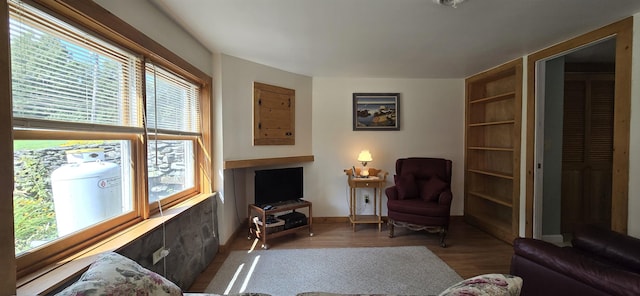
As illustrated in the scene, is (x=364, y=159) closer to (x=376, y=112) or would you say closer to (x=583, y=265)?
(x=376, y=112)

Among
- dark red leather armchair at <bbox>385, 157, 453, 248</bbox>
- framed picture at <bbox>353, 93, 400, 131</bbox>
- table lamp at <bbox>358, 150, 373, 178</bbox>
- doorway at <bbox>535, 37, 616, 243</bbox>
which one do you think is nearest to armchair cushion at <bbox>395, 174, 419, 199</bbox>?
dark red leather armchair at <bbox>385, 157, 453, 248</bbox>

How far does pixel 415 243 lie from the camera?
320cm

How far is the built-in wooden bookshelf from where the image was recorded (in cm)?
322

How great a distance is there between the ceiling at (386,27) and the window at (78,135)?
691mm

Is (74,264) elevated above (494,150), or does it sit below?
below

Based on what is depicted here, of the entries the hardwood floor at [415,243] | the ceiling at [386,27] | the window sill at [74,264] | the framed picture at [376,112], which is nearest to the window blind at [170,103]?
the ceiling at [386,27]

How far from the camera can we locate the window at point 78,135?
3.57ft

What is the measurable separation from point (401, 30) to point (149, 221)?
2.54 metres

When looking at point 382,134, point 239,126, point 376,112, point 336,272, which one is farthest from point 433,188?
point 239,126

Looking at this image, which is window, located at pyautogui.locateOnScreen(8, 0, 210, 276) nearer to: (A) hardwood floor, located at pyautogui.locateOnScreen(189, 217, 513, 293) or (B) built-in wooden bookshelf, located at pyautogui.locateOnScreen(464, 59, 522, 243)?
(A) hardwood floor, located at pyautogui.locateOnScreen(189, 217, 513, 293)

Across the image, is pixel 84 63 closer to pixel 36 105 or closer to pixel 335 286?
pixel 36 105

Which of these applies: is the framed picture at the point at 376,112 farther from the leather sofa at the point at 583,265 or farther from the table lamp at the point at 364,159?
the leather sofa at the point at 583,265

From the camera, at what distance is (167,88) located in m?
2.24

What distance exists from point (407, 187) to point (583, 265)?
214 cm
